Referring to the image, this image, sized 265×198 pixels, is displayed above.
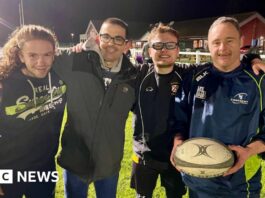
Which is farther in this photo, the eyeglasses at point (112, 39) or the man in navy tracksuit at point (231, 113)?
the eyeglasses at point (112, 39)

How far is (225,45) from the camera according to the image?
7.77 feet

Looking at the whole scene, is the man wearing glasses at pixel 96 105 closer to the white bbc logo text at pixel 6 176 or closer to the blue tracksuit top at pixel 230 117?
the white bbc logo text at pixel 6 176

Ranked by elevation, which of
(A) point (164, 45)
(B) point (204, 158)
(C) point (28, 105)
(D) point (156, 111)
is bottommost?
(B) point (204, 158)

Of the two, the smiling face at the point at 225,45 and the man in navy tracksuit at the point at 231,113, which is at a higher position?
the smiling face at the point at 225,45

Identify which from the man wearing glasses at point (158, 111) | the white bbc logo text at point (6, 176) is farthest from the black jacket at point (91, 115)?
the white bbc logo text at point (6, 176)

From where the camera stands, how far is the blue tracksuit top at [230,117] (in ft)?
7.77

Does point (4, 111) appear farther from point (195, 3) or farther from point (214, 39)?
point (195, 3)

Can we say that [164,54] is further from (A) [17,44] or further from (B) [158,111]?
(A) [17,44]

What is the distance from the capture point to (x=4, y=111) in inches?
102

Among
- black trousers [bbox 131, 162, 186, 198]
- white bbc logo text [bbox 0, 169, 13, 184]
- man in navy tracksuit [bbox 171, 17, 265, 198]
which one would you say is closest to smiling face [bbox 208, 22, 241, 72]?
man in navy tracksuit [bbox 171, 17, 265, 198]

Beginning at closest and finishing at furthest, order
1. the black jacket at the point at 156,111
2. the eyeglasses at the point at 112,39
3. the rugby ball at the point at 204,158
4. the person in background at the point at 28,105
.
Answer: the rugby ball at the point at 204,158
the person in background at the point at 28,105
the eyeglasses at the point at 112,39
the black jacket at the point at 156,111

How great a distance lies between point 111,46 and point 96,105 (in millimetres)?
560

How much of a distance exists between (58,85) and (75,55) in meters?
0.33

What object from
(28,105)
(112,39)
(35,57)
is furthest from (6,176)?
(112,39)
